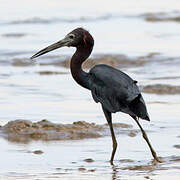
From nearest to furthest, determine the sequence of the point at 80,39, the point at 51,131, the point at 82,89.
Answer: the point at 80,39 → the point at 51,131 → the point at 82,89

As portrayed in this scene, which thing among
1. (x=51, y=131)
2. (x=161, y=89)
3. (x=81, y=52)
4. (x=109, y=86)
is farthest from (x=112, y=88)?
(x=161, y=89)

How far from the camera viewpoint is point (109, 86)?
10047 mm

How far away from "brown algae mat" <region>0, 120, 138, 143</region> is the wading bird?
90 centimetres

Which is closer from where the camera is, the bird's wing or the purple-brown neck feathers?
the bird's wing

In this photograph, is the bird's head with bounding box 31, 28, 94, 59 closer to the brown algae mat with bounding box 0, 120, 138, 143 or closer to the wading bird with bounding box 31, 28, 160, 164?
the wading bird with bounding box 31, 28, 160, 164

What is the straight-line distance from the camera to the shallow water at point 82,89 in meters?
9.61

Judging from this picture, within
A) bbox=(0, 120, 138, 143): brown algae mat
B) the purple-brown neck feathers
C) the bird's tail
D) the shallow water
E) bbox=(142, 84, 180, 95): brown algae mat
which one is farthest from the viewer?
bbox=(142, 84, 180, 95): brown algae mat

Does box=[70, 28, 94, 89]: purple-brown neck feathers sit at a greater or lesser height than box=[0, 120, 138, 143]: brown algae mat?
greater

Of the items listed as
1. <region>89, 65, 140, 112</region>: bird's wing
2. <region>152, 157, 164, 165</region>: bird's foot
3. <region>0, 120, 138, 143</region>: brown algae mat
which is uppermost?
<region>89, 65, 140, 112</region>: bird's wing

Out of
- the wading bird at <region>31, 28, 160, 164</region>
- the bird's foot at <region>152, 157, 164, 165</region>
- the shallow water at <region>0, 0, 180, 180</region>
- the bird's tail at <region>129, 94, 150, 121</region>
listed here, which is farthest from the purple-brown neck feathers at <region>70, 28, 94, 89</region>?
the bird's foot at <region>152, 157, 164, 165</region>

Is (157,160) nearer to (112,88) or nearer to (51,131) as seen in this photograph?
(112,88)

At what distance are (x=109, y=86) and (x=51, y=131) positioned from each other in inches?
62.4

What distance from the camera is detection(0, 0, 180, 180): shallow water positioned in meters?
9.61

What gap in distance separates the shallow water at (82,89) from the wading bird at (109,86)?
20.1 inches
